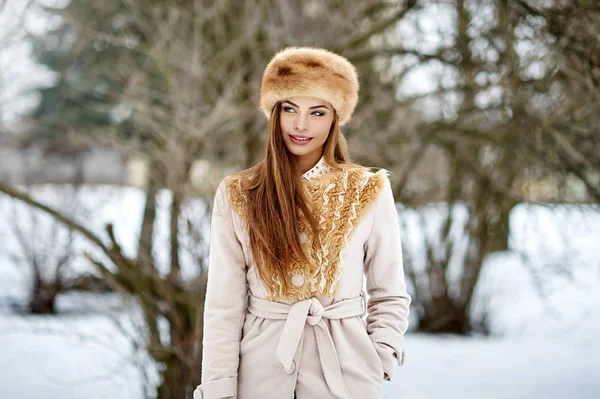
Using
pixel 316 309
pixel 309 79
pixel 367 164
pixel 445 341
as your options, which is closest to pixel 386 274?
pixel 316 309

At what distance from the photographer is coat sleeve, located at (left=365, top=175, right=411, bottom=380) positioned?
2.10 m

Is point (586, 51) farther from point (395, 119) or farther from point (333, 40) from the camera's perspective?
point (395, 119)

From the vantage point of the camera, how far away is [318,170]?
2227mm

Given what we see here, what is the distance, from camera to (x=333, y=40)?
4.62 meters

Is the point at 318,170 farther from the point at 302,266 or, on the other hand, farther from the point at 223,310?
the point at 223,310

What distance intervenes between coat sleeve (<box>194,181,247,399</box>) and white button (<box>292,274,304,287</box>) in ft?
0.56

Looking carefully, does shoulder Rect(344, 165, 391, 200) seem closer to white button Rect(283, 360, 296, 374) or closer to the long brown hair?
the long brown hair

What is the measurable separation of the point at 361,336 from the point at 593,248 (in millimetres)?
4635

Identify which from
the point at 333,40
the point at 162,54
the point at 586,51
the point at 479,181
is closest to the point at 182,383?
the point at 162,54

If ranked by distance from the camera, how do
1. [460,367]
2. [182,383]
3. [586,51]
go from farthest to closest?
[460,367], [182,383], [586,51]

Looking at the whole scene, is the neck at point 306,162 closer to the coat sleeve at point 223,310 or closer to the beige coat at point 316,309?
the beige coat at point 316,309

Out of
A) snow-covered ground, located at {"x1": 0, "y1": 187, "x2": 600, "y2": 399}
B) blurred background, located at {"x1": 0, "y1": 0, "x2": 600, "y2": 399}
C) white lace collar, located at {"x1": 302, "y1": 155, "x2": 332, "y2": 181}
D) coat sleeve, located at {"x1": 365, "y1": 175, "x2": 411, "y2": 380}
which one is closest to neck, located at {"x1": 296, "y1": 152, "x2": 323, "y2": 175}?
white lace collar, located at {"x1": 302, "y1": 155, "x2": 332, "y2": 181}

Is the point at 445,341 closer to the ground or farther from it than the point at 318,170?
closer to the ground

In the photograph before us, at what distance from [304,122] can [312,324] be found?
64 centimetres
